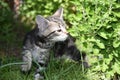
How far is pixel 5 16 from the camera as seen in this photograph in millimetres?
6922

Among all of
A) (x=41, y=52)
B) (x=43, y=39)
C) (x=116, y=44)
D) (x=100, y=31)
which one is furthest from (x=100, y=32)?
(x=41, y=52)

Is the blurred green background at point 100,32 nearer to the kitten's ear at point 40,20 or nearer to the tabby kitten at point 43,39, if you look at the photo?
the tabby kitten at point 43,39

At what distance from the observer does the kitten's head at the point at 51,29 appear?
5066 millimetres

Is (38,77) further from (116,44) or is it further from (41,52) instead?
(116,44)

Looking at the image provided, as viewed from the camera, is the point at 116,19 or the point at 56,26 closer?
the point at 116,19

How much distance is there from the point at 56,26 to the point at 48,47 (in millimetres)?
359

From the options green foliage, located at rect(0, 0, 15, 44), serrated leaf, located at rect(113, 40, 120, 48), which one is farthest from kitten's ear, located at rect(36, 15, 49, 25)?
green foliage, located at rect(0, 0, 15, 44)

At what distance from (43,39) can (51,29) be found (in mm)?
208

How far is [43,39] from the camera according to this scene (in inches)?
205

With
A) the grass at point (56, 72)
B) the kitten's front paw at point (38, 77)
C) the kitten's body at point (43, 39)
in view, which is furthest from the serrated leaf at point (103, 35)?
the kitten's front paw at point (38, 77)

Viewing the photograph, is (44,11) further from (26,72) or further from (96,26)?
(96,26)

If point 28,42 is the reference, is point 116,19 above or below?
above

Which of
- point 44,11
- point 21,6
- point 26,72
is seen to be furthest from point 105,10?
point 21,6

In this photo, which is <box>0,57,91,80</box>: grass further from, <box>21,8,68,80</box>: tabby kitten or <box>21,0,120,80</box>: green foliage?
<box>21,0,120,80</box>: green foliage
